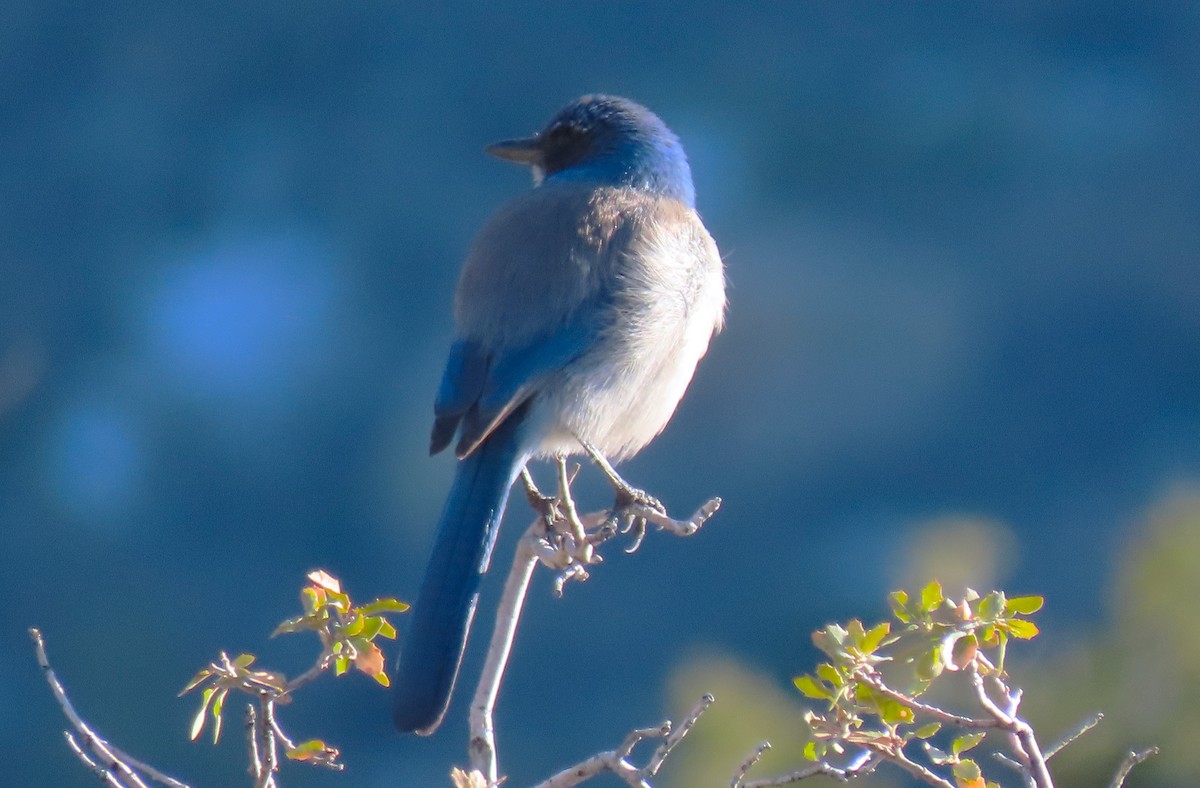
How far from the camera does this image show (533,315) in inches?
119

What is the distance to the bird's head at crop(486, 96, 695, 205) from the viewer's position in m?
3.70

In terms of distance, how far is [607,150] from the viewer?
3814mm

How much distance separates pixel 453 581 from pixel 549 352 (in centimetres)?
55

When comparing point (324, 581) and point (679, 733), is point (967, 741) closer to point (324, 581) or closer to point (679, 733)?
point (679, 733)

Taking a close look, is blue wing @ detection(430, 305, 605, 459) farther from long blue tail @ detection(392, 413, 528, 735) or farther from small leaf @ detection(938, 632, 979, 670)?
small leaf @ detection(938, 632, 979, 670)

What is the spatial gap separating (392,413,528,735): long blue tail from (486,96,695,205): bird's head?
1.01m

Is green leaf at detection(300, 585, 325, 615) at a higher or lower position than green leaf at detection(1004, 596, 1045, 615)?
lower

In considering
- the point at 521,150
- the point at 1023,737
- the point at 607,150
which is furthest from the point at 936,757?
the point at 521,150

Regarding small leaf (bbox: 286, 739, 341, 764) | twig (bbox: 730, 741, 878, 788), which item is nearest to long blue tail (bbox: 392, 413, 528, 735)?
small leaf (bbox: 286, 739, 341, 764)

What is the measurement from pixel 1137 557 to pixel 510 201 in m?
1.98

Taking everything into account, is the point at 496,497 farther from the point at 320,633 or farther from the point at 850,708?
the point at 850,708

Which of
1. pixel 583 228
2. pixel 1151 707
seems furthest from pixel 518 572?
pixel 1151 707

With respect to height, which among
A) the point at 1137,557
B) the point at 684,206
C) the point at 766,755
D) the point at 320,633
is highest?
the point at 684,206

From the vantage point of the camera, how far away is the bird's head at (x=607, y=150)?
3.70 m
